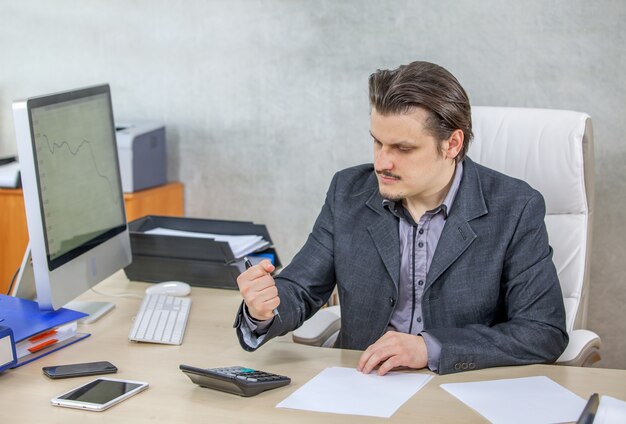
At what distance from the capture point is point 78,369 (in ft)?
5.85

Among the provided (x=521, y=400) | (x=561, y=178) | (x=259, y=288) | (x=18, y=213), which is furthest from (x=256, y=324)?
(x=18, y=213)

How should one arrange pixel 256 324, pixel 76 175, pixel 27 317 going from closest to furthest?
1. pixel 256 324
2. pixel 27 317
3. pixel 76 175

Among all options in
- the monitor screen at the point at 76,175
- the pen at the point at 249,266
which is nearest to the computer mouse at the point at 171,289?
the monitor screen at the point at 76,175

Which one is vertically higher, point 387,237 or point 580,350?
point 387,237

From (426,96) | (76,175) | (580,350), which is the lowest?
(580,350)

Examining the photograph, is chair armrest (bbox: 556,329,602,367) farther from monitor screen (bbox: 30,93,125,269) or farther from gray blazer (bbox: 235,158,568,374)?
monitor screen (bbox: 30,93,125,269)

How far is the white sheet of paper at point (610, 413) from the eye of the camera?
4.87 feet

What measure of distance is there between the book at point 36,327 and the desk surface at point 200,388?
0.03 meters

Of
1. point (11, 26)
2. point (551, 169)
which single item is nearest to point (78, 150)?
point (551, 169)

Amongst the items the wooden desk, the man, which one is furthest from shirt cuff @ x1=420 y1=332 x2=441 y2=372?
the wooden desk

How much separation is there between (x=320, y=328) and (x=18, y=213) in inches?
60.2

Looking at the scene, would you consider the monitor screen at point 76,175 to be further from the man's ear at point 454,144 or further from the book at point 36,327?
the man's ear at point 454,144

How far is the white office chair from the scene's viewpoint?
229cm

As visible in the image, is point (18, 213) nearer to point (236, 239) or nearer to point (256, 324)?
point (236, 239)
